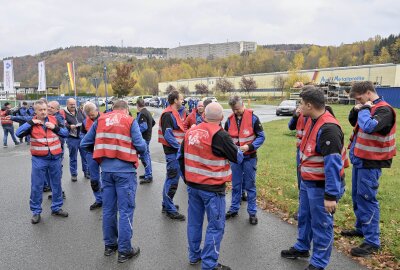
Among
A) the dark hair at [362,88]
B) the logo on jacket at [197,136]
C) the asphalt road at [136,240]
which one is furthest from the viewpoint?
the dark hair at [362,88]

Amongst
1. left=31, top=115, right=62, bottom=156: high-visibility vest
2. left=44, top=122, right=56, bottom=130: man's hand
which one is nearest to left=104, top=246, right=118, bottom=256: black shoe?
left=31, top=115, right=62, bottom=156: high-visibility vest

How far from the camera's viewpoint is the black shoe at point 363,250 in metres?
4.32

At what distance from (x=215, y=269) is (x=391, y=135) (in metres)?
2.95

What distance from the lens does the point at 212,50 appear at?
186875 millimetres

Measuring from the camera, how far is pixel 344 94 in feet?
141

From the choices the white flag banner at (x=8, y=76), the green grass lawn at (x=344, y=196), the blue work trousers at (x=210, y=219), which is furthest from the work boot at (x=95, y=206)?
the white flag banner at (x=8, y=76)

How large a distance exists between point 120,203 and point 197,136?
1.42 m

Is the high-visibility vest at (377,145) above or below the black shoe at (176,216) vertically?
above

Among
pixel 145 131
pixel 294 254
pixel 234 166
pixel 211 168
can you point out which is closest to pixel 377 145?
pixel 294 254

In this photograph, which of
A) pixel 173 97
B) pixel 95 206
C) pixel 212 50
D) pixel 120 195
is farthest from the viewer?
pixel 212 50

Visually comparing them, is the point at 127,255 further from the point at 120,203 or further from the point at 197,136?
the point at 197,136

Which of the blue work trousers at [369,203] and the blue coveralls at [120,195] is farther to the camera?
the blue work trousers at [369,203]

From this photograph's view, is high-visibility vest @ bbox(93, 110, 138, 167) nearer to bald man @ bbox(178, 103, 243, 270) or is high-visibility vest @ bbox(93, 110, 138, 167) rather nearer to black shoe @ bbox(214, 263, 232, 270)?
bald man @ bbox(178, 103, 243, 270)

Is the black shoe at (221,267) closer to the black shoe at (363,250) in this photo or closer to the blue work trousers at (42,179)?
the black shoe at (363,250)
